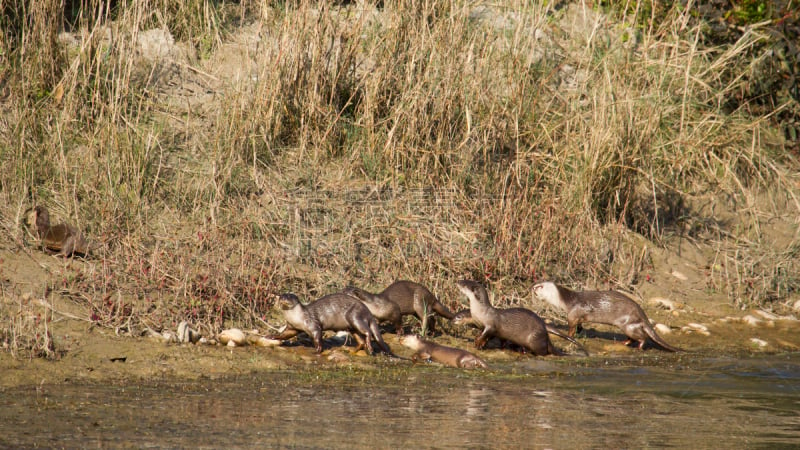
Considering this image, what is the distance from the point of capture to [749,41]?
10227 millimetres

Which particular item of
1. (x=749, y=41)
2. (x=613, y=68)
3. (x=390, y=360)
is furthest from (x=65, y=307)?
(x=749, y=41)

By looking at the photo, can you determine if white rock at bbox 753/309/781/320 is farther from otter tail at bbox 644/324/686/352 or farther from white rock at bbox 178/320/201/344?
white rock at bbox 178/320/201/344

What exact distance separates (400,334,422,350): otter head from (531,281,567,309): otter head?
1234mm

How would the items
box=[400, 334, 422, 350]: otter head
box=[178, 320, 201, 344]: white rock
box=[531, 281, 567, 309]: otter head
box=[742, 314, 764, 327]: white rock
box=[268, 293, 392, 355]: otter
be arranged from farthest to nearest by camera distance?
1. box=[742, 314, 764, 327]: white rock
2. box=[531, 281, 567, 309]: otter head
3. box=[400, 334, 422, 350]: otter head
4. box=[268, 293, 392, 355]: otter
5. box=[178, 320, 201, 344]: white rock

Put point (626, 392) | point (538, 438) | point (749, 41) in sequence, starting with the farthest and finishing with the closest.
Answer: point (749, 41)
point (626, 392)
point (538, 438)

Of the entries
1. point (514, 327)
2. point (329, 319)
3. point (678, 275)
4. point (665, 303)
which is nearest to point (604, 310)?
point (514, 327)

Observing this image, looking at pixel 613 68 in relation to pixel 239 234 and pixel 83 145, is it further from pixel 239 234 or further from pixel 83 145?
pixel 83 145

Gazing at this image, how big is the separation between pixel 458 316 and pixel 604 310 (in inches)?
45.6

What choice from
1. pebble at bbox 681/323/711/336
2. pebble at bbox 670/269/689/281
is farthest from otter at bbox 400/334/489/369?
pebble at bbox 670/269/689/281

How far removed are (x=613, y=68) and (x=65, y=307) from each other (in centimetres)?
560

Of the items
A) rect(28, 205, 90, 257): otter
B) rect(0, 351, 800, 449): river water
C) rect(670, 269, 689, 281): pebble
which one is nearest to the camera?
rect(0, 351, 800, 449): river water

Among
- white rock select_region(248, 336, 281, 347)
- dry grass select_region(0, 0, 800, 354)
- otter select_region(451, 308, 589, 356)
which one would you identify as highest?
dry grass select_region(0, 0, 800, 354)

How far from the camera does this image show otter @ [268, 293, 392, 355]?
629 centimetres

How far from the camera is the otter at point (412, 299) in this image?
6.73m
